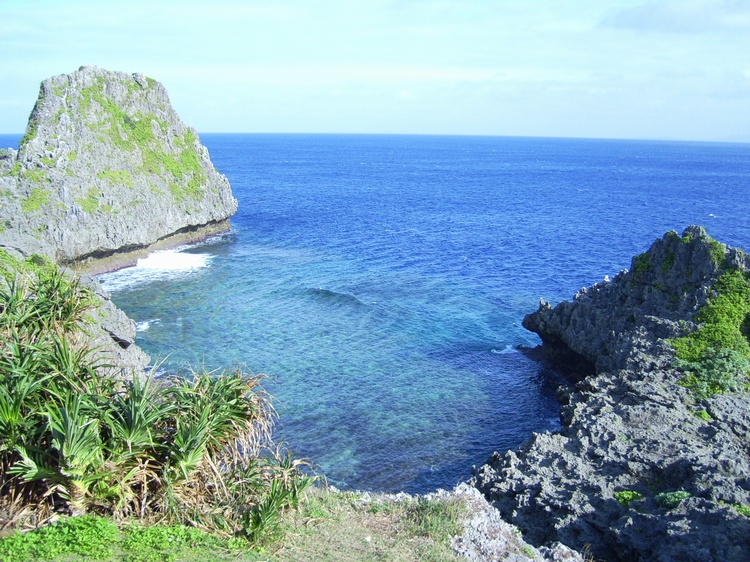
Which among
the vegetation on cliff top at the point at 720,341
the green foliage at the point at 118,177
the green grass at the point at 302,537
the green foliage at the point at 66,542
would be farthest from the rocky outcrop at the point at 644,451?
the green foliage at the point at 118,177

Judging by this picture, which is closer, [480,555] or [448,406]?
[480,555]

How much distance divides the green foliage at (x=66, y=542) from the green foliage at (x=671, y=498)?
17.9 meters

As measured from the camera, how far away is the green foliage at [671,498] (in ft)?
70.4

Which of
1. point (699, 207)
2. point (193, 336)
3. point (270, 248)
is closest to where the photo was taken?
point (193, 336)

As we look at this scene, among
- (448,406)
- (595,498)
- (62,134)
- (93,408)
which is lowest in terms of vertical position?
(448,406)

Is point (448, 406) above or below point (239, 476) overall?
below

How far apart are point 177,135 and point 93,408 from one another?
75450mm

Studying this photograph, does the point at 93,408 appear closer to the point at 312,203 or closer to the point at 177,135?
the point at 177,135

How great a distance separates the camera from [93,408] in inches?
640

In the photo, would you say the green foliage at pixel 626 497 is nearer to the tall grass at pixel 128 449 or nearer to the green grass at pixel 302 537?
the green grass at pixel 302 537

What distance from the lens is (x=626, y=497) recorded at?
2322 cm

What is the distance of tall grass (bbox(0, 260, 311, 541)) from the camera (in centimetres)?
1594

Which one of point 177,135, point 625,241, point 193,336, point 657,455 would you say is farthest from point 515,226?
point 657,455

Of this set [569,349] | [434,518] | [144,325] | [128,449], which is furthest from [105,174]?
[434,518]
